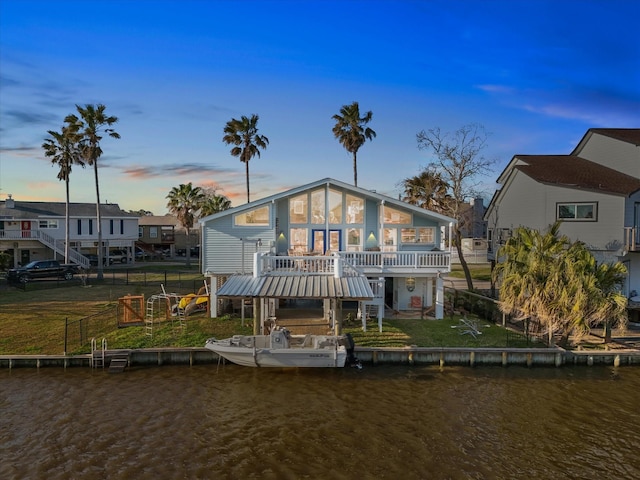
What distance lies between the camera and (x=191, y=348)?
19.5m

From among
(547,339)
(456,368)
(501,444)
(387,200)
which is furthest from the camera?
(387,200)

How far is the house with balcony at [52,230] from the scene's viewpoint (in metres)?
45.4

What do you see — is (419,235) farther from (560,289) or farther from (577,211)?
(577,211)

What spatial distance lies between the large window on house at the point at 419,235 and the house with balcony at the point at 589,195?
23.2 ft

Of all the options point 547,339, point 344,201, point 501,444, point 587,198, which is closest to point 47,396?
point 501,444

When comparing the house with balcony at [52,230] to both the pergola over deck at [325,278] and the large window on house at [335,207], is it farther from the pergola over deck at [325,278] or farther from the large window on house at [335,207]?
the pergola over deck at [325,278]

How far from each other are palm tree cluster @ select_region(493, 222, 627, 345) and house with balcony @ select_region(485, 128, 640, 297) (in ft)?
15.9

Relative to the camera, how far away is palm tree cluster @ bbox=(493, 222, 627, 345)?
19594 mm

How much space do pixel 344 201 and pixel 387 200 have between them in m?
2.54

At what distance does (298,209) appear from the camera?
26.7 m

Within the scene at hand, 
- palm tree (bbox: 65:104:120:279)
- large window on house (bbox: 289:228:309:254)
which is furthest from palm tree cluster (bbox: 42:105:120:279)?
large window on house (bbox: 289:228:309:254)

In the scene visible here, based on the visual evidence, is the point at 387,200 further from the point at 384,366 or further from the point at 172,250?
the point at 172,250

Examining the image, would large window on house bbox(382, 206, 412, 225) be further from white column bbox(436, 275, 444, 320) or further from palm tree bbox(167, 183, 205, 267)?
palm tree bbox(167, 183, 205, 267)

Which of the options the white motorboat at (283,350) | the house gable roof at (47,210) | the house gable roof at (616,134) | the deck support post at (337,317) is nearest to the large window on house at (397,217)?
the deck support post at (337,317)
